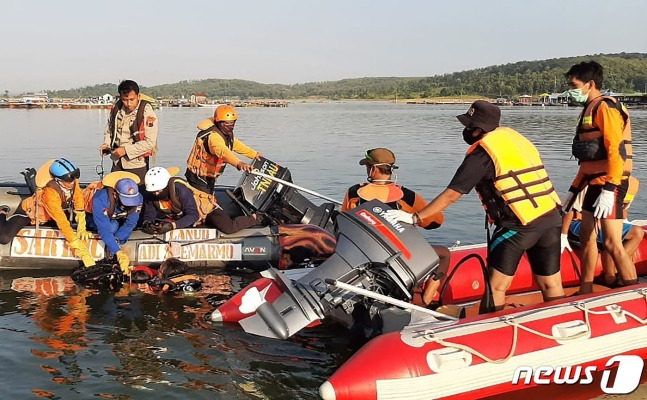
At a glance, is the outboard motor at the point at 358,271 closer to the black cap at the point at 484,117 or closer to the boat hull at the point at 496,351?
the boat hull at the point at 496,351

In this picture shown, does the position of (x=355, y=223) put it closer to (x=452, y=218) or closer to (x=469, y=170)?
(x=469, y=170)

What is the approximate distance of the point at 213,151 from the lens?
794 cm

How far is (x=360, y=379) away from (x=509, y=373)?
988 millimetres

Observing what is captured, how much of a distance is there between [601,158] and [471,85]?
140 m

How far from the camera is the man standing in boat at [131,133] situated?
26.0 ft

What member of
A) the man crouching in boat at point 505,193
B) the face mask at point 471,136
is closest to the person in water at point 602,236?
the man crouching in boat at point 505,193

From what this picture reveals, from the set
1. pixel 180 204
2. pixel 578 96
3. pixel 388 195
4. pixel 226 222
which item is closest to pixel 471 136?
pixel 388 195

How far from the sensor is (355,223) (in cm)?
480

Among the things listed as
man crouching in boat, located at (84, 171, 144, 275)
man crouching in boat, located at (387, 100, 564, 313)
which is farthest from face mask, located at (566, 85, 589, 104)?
man crouching in boat, located at (84, 171, 144, 275)

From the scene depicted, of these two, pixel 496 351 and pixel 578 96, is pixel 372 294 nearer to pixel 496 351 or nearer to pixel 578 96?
pixel 496 351

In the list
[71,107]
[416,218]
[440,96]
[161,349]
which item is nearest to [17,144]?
[161,349]

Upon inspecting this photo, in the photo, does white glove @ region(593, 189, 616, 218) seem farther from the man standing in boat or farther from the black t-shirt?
the man standing in boat

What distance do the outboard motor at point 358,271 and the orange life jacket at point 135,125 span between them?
3.86 m

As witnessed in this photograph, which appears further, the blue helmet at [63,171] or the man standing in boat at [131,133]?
the man standing in boat at [131,133]
